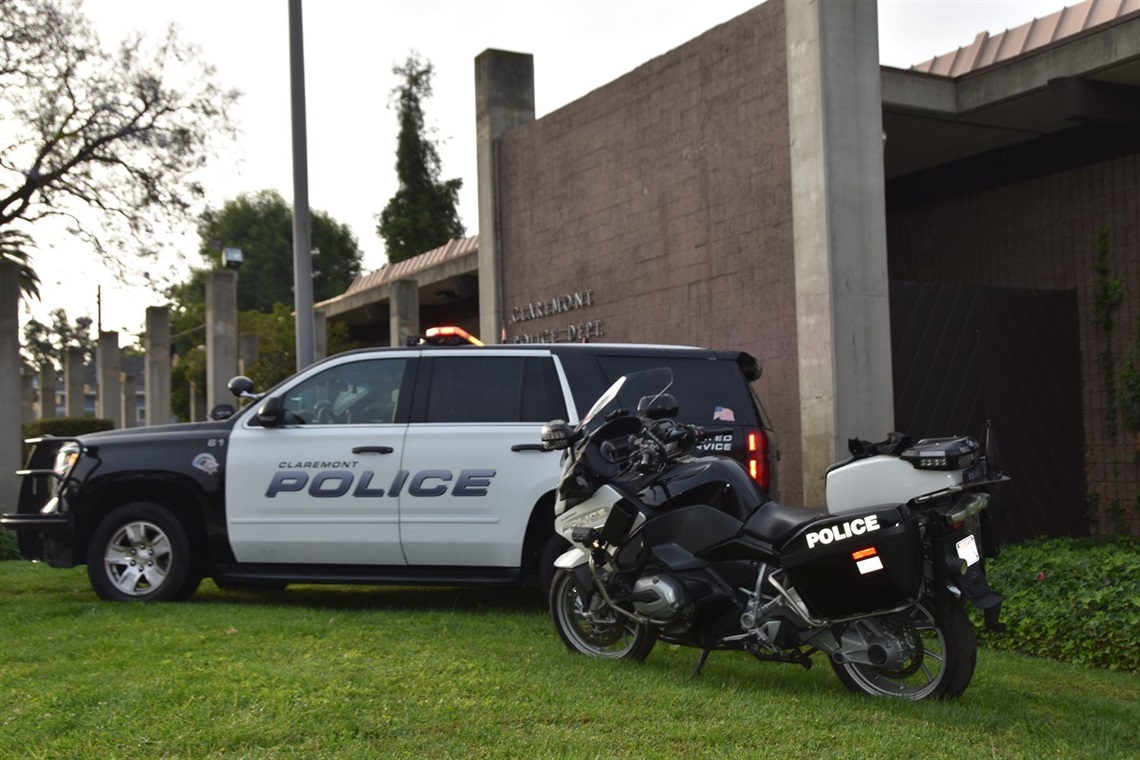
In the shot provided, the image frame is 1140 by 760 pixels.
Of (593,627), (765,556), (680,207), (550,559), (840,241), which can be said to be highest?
(680,207)

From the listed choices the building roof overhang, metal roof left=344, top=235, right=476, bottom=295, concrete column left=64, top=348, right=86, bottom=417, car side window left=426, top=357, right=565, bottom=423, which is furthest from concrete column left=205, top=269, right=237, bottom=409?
concrete column left=64, top=348, right=86, bottom=417

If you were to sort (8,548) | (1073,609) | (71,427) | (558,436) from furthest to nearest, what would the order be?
(71,427) → (8,548) → (1073,609) → (558,436)

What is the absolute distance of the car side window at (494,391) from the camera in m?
9.09

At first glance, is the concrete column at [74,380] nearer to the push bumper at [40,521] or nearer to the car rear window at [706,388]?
the push bumper at [40,521]

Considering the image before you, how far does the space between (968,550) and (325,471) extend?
4774 mm

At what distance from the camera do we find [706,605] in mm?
6598

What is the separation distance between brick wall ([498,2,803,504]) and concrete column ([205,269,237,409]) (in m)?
4.84

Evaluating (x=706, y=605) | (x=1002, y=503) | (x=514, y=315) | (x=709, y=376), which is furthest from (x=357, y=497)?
(x=514, y=315)

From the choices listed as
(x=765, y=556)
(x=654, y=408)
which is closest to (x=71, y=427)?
(x=654, y=408)

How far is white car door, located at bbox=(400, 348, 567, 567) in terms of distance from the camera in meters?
8.82

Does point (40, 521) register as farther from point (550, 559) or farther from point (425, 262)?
point (425, 262)

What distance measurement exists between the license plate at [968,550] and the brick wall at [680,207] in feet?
21.1

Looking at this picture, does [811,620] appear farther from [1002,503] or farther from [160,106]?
[160,106]

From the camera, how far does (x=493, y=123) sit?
58.4 feet
